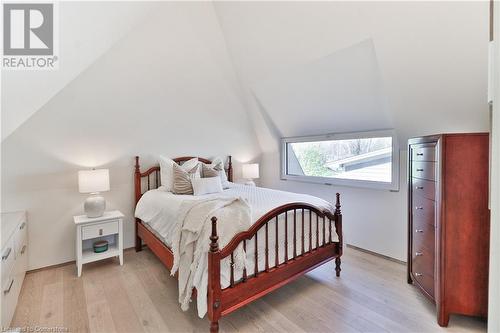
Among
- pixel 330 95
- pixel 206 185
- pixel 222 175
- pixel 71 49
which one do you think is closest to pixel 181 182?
pixel 206 185

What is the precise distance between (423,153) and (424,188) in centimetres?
29

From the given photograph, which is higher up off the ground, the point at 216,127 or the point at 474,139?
the point at 216,127

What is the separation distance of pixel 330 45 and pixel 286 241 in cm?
193

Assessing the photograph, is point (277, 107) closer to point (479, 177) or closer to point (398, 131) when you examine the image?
point (398, 131)

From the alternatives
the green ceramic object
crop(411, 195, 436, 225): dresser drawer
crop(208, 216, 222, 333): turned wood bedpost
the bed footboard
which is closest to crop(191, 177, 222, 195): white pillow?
the green ceramic object

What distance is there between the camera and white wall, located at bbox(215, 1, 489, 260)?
1.95 metres

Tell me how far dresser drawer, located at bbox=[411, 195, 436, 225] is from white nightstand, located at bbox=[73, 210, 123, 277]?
9.98 ft

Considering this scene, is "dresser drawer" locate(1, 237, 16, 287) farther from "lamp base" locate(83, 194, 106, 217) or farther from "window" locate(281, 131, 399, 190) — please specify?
"window" locate(281, 131, 399, 190)

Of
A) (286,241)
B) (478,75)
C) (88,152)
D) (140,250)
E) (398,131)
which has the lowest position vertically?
(140,250)

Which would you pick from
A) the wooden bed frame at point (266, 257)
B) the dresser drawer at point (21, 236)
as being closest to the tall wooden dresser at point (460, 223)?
the wooden bed frame at point (266, 257)

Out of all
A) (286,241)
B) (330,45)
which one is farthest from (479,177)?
(330,45)

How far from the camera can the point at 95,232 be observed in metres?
2.82

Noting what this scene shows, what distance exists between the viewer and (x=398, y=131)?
2898mm

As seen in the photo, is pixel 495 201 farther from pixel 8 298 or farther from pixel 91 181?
pixel 91 181
